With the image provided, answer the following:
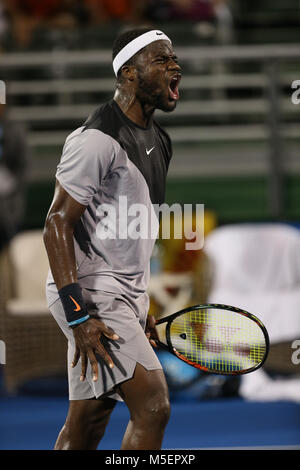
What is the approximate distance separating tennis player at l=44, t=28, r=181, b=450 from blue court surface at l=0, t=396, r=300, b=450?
6.29 ft

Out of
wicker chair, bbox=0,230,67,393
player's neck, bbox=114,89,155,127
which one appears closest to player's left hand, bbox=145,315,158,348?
player's neck, bbox=114,89,155,127

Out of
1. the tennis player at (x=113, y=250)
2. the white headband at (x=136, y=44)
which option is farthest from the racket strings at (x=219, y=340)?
the white headband at (x=136, y=44)

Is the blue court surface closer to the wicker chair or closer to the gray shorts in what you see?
the wicker chair

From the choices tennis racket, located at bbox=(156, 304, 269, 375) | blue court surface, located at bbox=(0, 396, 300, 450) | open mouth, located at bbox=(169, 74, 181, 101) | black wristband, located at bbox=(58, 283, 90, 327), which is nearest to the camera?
black wristband, located at bbox=(58, 283, 90, 327)

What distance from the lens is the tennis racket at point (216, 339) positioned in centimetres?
274

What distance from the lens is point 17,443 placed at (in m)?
4.43

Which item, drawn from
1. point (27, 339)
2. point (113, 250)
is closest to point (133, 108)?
point (113, 250)

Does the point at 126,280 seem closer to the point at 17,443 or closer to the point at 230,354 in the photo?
the point at 230,354

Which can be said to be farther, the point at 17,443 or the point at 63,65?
the point at 63,65

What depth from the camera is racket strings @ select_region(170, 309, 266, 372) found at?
2781mm

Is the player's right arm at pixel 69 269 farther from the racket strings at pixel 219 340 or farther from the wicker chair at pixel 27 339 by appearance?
the wicker chair at pixel 27 339

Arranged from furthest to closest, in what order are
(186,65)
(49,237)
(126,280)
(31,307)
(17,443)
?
1. (186,65)
2. (31,307)
3. (17,443)
4. (126,280)
5. (49,237)
